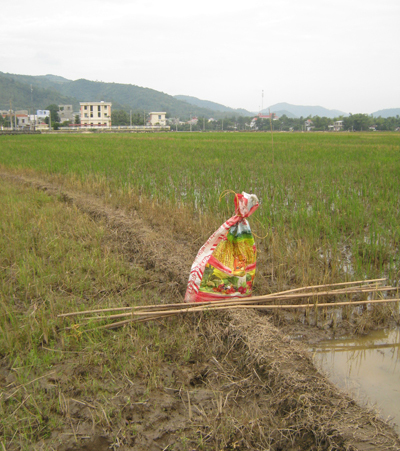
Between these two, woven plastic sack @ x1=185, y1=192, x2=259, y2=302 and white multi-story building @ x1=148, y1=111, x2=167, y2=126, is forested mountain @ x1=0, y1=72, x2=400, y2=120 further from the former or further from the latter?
woven plastic sack @ x1=185, y1=192, x2=259, y2=302

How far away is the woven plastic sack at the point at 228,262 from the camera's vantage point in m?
2.41

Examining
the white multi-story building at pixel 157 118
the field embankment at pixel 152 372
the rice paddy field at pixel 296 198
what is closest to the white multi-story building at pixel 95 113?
the white multi-story building at pixel 157 118

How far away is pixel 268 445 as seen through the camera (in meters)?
1.40

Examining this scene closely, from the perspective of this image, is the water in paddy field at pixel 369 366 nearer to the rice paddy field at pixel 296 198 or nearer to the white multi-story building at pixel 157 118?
the rice paddy field at pixel 296 198

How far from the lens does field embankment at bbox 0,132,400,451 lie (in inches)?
57.4

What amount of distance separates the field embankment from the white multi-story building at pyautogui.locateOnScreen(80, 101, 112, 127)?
58614 millimetres

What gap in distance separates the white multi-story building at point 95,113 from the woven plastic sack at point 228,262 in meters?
59.5

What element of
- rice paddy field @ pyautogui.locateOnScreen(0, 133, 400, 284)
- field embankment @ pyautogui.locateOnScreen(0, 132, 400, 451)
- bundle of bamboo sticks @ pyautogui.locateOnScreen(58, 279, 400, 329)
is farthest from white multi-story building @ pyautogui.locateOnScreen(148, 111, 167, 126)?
bundle of bamboo sticks @ pyautogui.locateOnScreen(58, 279, 400, 329)

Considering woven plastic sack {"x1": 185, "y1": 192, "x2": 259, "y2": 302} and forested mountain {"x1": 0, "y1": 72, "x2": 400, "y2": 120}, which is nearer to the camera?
woven plastic sack {"x1": 185, "y1": 192, "x2": 259, "y2": 302}

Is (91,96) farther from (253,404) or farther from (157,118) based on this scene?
(253,404)

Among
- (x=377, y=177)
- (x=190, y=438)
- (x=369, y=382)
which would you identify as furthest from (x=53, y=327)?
(x=377, y=177)

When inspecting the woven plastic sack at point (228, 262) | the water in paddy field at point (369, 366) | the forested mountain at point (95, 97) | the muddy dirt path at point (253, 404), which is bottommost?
the water in paddy field at point (369, 366)

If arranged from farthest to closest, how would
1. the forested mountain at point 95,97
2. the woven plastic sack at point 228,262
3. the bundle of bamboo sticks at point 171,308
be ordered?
the forested mountain at point 95,97, the woven plastic sack at point 228,262, the bundle of bamboo sticks at point 171,308

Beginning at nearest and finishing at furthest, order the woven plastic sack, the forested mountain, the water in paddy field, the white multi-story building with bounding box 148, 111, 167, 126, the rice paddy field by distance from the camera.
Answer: the water in paddy field → the woven plastic sack → the rice paddy field → the white multi-story building with bounding box 148, 111, 167, 126 → the forested mountain
